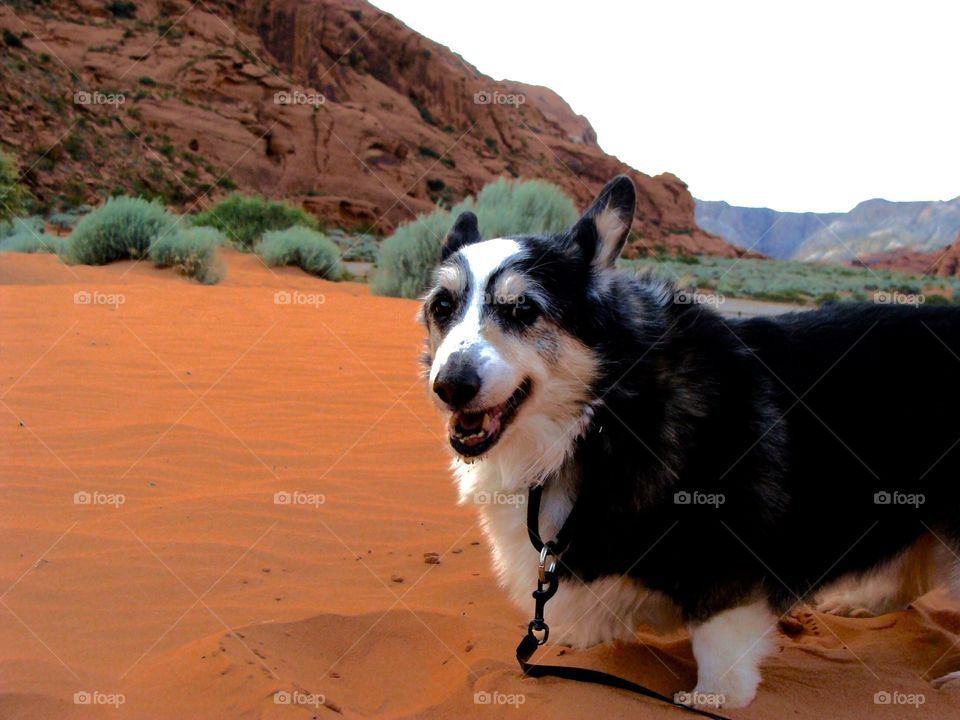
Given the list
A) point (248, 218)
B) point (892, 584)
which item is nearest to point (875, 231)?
point (248, 218)

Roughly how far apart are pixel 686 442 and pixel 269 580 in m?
2.26

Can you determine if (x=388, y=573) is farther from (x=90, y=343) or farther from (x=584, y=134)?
(x=584, y=134)

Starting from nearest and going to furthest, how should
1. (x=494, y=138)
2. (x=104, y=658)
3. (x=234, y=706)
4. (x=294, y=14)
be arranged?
1. (x=234, y=706)
2. (x=104, y=658)
3. (x=294, y=14)
4. (x=494, y=138)

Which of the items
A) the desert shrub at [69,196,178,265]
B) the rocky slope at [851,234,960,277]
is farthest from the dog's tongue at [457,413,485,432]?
the rocky slope at [851,234,960,277]

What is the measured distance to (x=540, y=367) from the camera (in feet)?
11.0

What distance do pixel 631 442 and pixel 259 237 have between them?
78.1 ft

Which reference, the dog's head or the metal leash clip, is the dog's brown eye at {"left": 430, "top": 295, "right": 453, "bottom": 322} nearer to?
the dog's head

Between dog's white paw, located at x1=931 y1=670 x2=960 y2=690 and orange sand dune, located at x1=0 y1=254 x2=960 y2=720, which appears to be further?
dog's white paw, located at x1=931 y1=670 x2=960 y2=690

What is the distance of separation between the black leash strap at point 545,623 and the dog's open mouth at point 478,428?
370mm

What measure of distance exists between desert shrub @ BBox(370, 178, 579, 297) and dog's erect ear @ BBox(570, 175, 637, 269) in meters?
12.4

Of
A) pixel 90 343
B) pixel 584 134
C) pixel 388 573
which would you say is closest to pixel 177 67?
pixel 90 343

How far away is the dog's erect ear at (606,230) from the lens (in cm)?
371

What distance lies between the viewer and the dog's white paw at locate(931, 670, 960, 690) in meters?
3.61

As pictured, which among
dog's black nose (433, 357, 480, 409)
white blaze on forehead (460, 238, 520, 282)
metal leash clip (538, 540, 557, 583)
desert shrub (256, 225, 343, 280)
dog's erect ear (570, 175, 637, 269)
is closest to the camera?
dog's black nose (433, 357, 480, 409)
